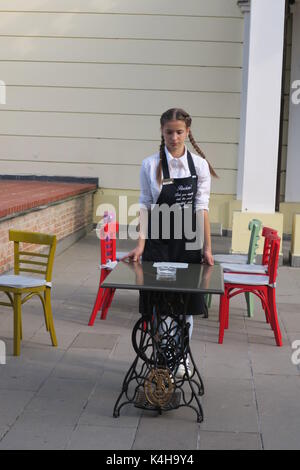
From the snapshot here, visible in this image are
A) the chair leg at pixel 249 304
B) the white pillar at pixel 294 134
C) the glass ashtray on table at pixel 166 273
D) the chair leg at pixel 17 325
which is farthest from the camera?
the white pillar at pixel 294 134

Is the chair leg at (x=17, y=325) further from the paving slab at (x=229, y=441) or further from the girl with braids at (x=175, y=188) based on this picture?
the paving slab at (x=229, y=441)

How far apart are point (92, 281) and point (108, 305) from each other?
1.59 metres

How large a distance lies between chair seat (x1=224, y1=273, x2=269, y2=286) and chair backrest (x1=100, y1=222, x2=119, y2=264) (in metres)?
1.00

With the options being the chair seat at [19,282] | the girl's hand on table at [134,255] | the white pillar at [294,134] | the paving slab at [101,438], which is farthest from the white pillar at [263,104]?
the paving slab at [101,438]

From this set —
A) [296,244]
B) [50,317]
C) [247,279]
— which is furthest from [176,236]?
[296,244]

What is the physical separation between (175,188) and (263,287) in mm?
1665

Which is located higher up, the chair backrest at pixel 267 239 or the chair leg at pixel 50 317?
the chair backrest at pixel 267 239

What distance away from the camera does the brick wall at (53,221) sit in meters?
7.02

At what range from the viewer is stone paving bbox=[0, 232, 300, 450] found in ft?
11.9

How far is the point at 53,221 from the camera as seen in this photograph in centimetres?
888

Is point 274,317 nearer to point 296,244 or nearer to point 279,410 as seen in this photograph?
point 279,410

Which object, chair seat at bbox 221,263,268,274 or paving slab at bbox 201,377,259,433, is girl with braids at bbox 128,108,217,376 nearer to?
paving slab at bbox 201,377,259,433

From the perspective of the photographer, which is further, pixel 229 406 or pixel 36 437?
pixel 229 406

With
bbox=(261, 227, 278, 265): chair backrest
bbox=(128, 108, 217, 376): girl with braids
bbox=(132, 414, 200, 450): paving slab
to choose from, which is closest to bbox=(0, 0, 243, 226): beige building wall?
bbox=(261, 227, 278, 265): chair backrest
